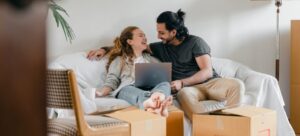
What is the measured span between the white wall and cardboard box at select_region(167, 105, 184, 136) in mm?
1410

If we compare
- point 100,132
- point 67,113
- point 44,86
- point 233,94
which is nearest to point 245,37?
point 233,94

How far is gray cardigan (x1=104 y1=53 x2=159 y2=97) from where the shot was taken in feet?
10.3

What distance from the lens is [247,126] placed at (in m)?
2.29

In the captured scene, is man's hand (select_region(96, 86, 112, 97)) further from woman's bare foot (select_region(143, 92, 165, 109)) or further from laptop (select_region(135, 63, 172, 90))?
woman's bare foot (select_region(143, 92, 165, 109))

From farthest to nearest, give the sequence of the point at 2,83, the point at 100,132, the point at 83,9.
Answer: the point at 83,9
the point at 100,132
the point at 2,83

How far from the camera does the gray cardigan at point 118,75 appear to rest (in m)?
3.15

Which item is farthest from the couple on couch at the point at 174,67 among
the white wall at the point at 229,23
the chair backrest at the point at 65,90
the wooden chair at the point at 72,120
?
the chair backrest at the point at 65,90

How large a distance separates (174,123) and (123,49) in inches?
38.1

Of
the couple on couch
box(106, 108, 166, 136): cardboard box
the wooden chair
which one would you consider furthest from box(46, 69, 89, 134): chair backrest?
the couple on couch

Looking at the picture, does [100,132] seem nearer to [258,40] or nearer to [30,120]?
[30,120]

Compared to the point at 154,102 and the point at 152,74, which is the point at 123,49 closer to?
the point at 152,74

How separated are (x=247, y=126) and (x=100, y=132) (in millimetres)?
836

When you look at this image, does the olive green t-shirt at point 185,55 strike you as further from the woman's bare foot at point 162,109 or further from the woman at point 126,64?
the woman's bare foot at point 162,109

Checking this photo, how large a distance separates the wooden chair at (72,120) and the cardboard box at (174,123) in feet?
1.82
